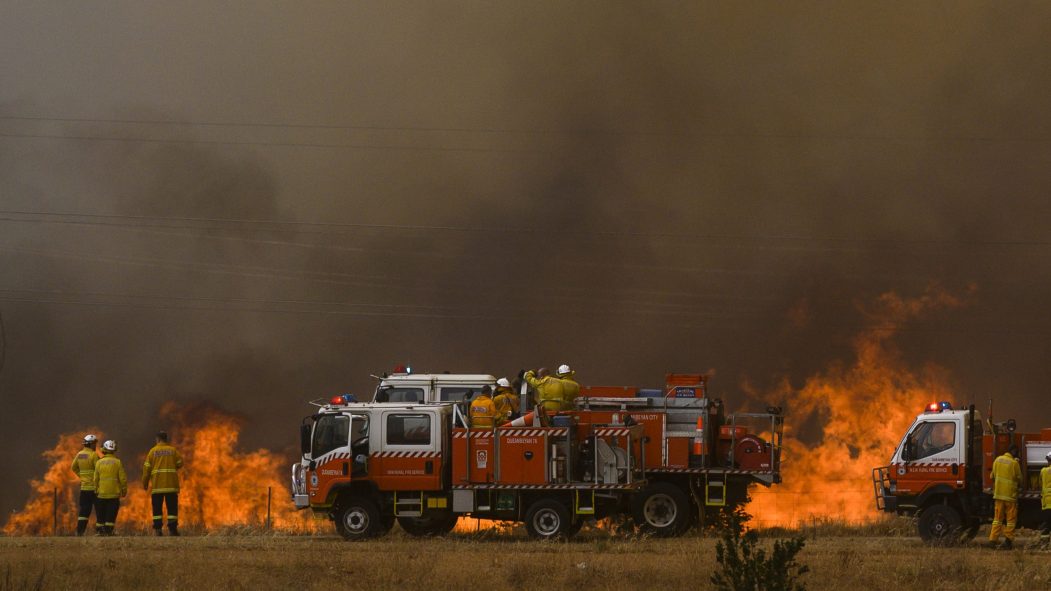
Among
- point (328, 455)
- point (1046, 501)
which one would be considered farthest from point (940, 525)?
point (328, 455)

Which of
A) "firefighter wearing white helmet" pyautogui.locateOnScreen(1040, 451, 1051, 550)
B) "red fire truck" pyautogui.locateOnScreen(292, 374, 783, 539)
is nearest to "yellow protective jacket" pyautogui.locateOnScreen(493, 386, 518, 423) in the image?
"red fire truck" pyautogui.locateOnScreen(292, 374, 783, 539)

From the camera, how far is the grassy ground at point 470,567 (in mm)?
16703

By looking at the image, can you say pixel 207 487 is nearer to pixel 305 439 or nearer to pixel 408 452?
pixel 305 439

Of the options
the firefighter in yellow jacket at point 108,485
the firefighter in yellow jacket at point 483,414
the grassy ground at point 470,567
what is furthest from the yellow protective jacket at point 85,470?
the firefighter in yellow jacket at point 483,414

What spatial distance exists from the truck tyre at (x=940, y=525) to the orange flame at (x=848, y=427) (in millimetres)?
5356

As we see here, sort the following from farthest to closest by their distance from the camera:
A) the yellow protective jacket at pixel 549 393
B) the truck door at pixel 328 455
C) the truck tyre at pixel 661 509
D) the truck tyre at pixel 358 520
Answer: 1. the yellow protective jacket at pixel 549 393
2. the truck tyre at pixel 661 509
3. the truck tyre at pixel 358 520
4. the truck door at pixel 328 455

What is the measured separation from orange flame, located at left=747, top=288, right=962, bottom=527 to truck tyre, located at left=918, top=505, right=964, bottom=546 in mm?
5356

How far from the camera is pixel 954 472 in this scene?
2183 centimetres

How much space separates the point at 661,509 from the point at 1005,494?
5445 mm

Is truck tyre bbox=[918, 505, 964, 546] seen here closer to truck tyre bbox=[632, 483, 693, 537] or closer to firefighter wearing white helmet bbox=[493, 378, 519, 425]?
truck tyre bbox=[632, 483, 693, 537]

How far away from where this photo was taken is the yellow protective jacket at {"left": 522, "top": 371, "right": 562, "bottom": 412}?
23.1 m

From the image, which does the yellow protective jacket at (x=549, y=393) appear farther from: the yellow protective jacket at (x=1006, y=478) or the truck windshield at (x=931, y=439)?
the yellow protective jacket at (x=1006, y=478)

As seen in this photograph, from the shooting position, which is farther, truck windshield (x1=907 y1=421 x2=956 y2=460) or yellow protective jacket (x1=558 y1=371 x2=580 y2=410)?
yellow protective jacket (x1=558 y1=371 x2=580 y2=410)

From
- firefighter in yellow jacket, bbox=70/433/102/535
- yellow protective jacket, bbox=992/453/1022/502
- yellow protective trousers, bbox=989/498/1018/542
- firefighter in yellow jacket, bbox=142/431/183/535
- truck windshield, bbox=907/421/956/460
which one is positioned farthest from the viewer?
firefighter in yellow jacket, bbox=70/433/102/535
